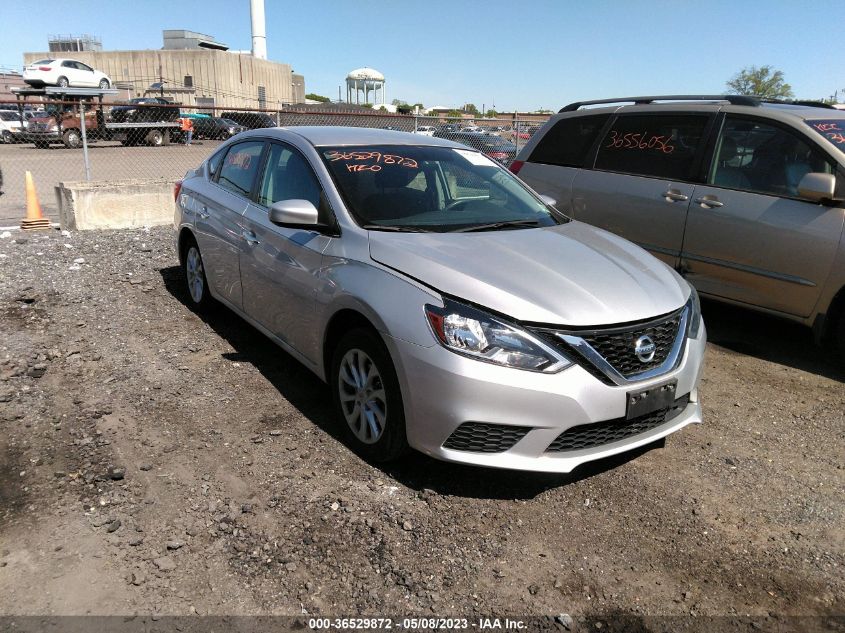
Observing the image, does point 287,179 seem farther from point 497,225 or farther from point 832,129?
point 832,129

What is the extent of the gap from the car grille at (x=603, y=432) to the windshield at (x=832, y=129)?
9.86 feet

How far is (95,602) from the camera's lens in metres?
2.47

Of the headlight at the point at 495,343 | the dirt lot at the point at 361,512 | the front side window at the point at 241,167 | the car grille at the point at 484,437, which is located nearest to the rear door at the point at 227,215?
the front side window at the point at 241,167

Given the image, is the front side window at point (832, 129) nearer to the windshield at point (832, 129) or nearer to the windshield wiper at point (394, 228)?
the windshield at point (832, 129)

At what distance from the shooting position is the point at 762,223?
5.05m

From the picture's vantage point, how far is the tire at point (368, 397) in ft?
10.4

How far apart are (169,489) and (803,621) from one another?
110 inches

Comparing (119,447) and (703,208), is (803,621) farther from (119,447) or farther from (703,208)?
(703,208)

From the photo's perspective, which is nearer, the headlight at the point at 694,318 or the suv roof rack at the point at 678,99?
the headlight at the point at 694,318

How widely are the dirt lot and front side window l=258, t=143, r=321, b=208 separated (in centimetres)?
125

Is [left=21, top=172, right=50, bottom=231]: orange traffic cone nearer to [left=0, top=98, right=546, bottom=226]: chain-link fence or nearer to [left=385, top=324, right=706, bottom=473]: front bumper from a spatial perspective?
[left=0, top=98, right=546, bottom=226]: chain-link fence

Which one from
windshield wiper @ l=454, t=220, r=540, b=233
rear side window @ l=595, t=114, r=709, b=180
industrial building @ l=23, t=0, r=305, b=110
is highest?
industrial building @ l=23, t=0, r=305, b=110

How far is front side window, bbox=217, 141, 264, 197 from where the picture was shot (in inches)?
189

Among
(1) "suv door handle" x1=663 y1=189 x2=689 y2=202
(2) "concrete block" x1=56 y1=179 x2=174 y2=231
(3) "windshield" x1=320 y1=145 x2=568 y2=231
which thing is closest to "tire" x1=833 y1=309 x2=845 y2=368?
(1) "suv door handle" x1=663 y1=189 x2=689 y2=202
